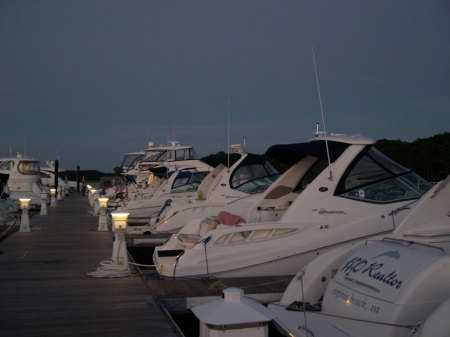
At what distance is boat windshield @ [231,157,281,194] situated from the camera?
16812 mm

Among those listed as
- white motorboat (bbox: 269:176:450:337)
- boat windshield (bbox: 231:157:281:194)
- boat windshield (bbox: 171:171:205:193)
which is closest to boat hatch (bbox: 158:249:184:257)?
white motorboat (bbox: 269:176:450:337)

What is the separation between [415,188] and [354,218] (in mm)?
1571

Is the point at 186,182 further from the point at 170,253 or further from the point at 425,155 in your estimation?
the point at 425,155

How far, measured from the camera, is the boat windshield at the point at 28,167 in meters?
36.3

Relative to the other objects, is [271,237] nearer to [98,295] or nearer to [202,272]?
[202,272]

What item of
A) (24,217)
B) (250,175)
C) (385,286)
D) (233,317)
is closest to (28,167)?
(24,217)

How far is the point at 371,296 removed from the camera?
232 inches

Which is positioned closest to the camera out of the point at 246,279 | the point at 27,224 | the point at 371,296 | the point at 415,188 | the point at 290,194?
the point at 371,296

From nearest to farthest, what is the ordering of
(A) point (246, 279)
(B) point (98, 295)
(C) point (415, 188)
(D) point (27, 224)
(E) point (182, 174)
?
(B) point (98, 295) → (A) point (246, 279) → (C) point (415, 188) → (D) point (27, 224) → (E) point (182, 174)

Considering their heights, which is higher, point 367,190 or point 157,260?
point 367,190

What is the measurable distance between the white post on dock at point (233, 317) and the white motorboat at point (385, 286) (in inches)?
70.7

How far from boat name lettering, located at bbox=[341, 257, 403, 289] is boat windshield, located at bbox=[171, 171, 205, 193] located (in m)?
18.4

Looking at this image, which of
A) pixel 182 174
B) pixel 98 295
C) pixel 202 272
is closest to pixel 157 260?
pixel 202 272

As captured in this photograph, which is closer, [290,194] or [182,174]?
[290,194]
